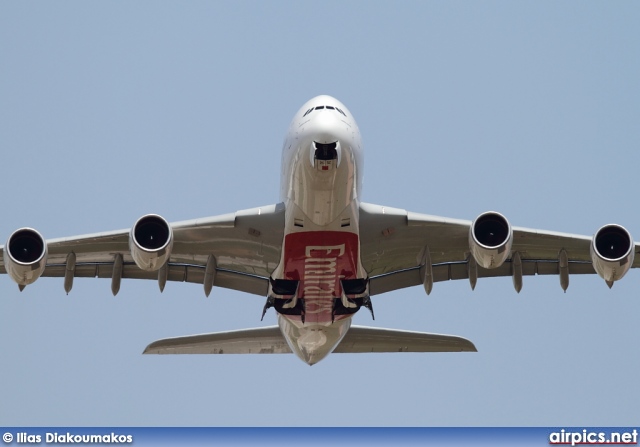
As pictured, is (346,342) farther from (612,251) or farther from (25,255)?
(25,255)

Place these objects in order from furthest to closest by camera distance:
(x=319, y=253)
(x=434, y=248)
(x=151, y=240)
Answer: (x=434, y=248)
(x=319, y=253)
(x=151, y=240)

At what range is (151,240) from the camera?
24.6m

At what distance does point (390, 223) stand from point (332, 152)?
3817mm

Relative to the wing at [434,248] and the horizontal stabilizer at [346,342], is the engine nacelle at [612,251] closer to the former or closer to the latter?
the wing at [434,248]

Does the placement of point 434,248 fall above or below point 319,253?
above

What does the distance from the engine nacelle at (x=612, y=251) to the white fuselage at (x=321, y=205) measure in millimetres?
5173

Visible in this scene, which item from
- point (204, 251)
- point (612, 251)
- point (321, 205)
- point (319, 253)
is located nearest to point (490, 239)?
point (612, 251)

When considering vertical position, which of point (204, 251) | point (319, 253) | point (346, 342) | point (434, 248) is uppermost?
point (434, 248)

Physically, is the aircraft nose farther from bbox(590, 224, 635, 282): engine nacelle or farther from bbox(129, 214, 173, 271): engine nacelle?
bbox(590, 224, 635, 282): engine nacelle

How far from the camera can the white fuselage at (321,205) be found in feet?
75.4

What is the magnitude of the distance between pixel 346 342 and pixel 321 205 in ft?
20.9

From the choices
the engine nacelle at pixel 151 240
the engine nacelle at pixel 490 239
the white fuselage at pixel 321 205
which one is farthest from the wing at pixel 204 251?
the engine nacelle at pixel 490 239

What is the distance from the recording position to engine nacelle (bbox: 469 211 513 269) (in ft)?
79.6

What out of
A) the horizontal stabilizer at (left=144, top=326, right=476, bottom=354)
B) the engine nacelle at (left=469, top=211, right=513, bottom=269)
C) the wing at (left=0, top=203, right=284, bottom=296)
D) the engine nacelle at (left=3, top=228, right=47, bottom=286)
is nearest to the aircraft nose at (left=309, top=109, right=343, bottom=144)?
the wing at (left=0, top=203, right=284, bottom=296)
